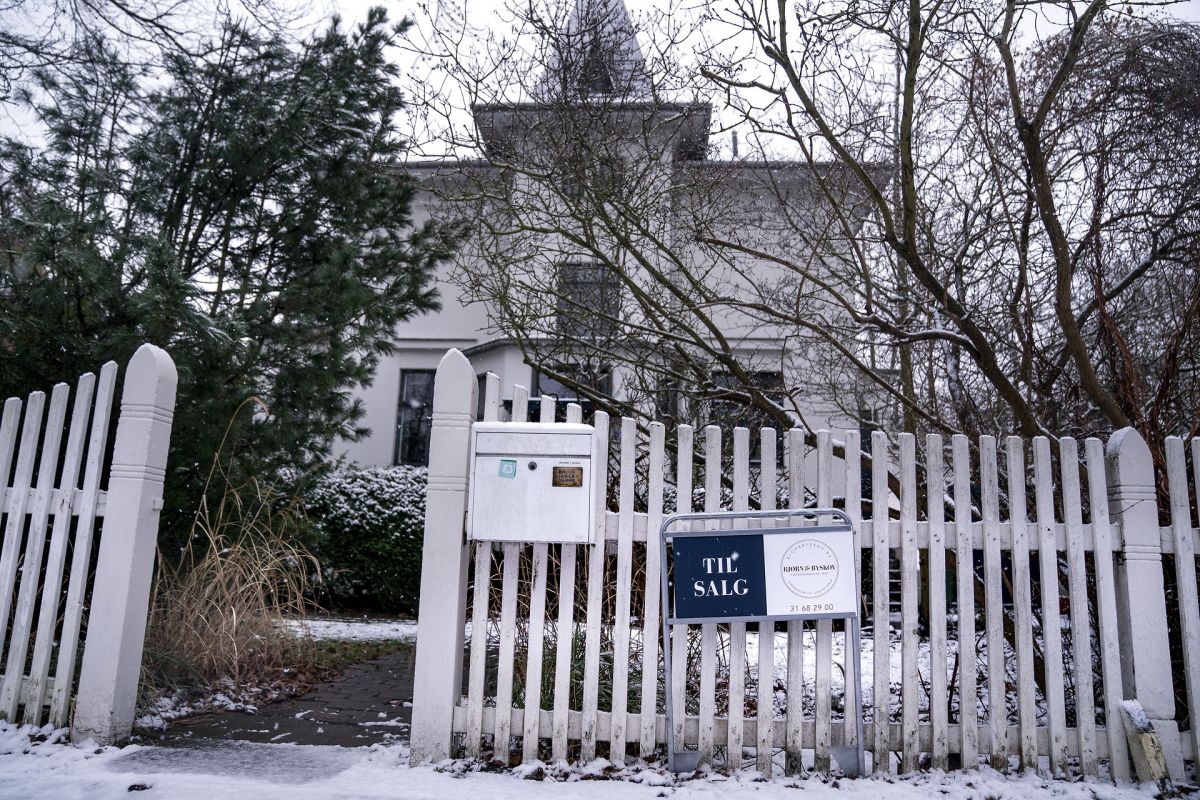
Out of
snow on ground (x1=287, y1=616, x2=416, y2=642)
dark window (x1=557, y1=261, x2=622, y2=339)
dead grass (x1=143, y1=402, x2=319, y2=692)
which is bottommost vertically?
snow on ground (x1=287, y1=616, x2=416, y2=642)

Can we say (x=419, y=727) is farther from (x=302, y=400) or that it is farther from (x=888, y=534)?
(x=302, y=400)

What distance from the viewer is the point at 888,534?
4004 millimetres

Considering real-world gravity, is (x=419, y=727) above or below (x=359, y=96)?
below

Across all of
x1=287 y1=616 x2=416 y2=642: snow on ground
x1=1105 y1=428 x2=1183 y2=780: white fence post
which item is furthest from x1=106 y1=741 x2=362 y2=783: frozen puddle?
x1=1105 y1=428 x2=1183 y2=780: white fence post

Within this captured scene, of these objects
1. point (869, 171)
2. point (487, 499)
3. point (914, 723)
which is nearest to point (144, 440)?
point (487, 499)

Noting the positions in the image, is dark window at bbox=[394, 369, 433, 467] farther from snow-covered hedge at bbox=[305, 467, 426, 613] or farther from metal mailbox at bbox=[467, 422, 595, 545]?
metal mailbox at bbox=[467, 422, 595, 545]

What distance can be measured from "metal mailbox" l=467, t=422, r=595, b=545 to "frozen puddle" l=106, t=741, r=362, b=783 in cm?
128

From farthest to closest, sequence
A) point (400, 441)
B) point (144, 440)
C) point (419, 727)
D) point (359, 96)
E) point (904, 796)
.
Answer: point (400, 441), point (359, 96), point (144, 440), point (419, 727), point (904, 796)

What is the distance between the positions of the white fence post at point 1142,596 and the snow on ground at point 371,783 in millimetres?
411

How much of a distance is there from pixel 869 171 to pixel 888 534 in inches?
165

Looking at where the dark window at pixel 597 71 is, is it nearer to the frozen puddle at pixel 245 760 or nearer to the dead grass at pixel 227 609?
the dead grass at pixel 227 609

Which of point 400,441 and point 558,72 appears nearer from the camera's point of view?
point 558,72

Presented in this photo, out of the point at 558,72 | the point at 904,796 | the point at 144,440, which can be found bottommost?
the point at 904,796

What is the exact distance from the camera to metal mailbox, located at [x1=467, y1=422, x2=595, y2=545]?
12.8 feet
